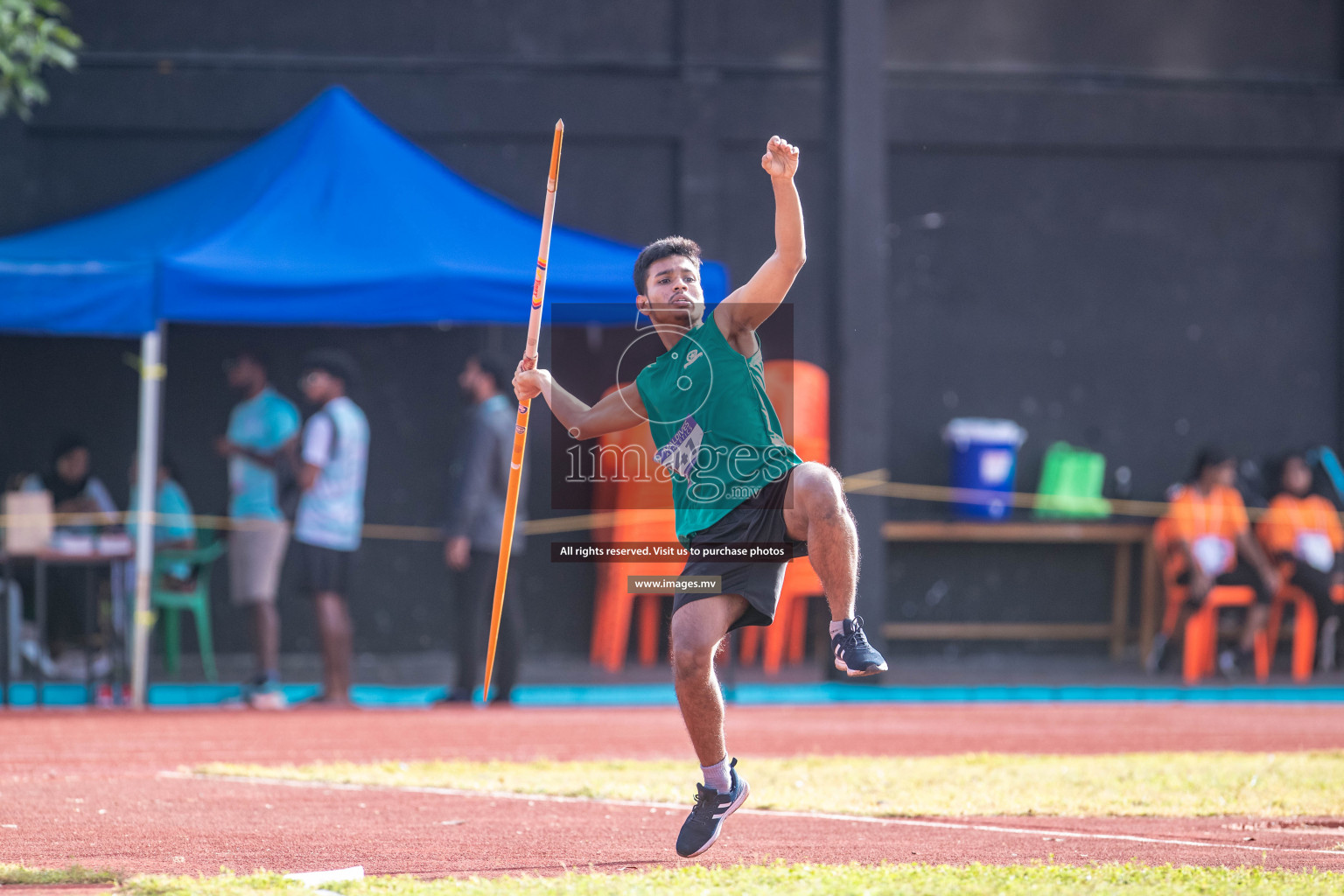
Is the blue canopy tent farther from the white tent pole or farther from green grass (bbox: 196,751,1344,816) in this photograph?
green grass (bbox: 196,751,1344,816)

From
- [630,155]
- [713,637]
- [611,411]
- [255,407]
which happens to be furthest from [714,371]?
[630,155]

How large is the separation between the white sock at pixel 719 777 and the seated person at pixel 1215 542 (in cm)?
820

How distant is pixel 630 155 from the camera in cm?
1327

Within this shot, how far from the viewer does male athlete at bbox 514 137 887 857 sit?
480 centimetres

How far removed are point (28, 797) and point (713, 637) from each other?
3.25 meters

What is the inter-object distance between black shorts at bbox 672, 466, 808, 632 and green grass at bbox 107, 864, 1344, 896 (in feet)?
2.53

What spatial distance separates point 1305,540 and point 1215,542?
747 millimetres

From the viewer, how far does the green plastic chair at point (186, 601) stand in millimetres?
11602

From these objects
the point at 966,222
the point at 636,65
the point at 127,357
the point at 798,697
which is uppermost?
the point at 636,65

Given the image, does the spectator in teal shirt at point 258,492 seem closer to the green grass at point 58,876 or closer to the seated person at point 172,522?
the seated person at point 172,522

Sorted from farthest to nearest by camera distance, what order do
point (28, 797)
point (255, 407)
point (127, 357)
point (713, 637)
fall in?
point (127, 357) < point (255, 407) < point (28, 797) < point (713, 637)

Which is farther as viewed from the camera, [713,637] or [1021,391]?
[1021,391]

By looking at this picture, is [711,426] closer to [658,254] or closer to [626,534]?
[658,254]

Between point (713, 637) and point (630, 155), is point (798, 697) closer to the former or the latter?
point (630, 155)
